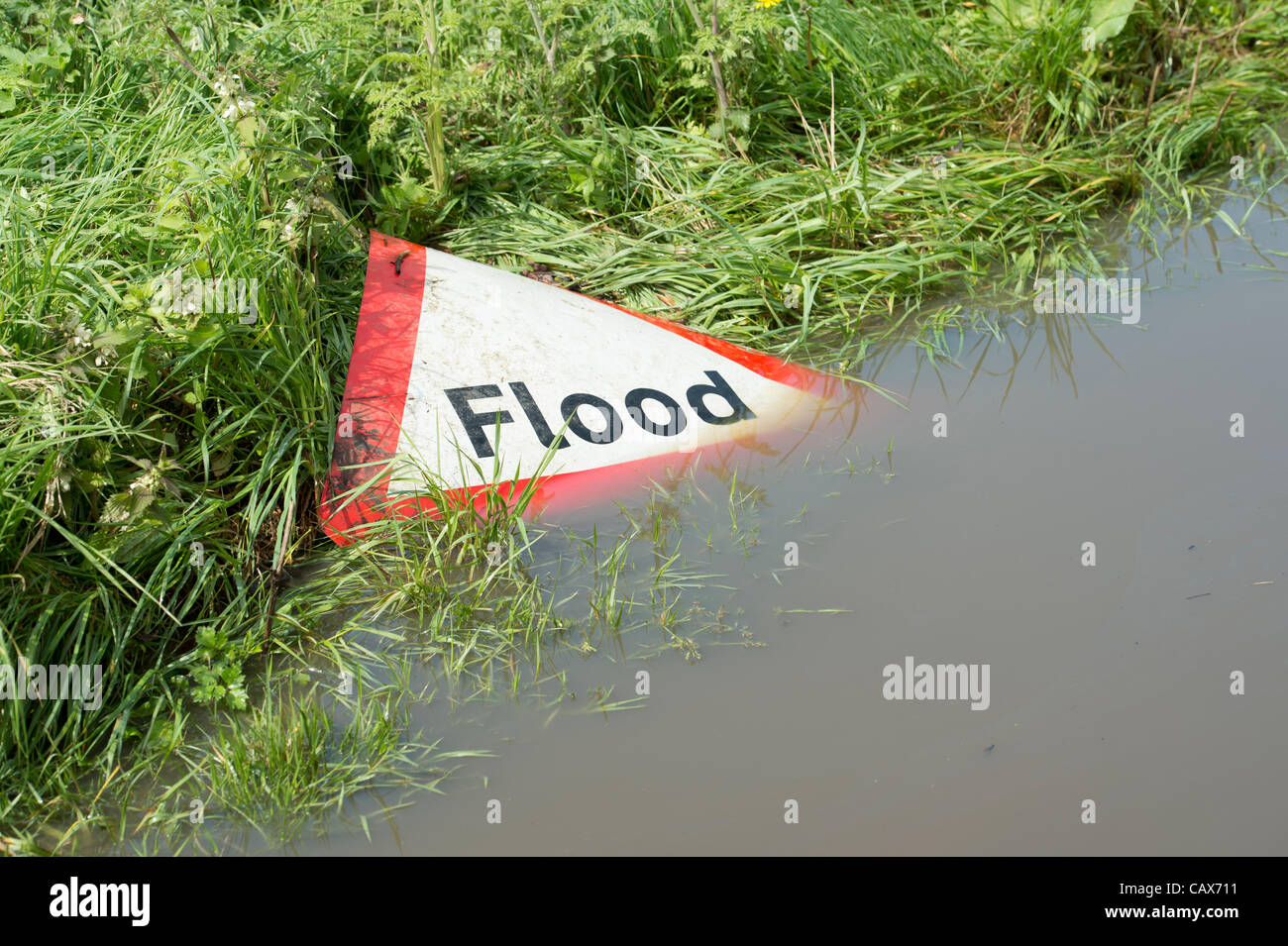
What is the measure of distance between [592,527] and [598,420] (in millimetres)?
461

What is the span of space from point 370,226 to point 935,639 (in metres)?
2.98

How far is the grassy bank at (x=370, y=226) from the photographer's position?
112 inches

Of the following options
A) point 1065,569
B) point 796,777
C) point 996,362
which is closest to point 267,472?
point 796,777

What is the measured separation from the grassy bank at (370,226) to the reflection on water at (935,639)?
19 cm

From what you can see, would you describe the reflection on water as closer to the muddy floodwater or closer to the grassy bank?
the muddy floodwater

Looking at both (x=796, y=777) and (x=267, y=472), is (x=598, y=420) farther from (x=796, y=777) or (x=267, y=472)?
(x=796, y=777)

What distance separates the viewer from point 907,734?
9.04ft

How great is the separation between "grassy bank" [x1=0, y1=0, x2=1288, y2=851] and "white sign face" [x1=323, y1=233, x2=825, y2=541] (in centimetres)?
16

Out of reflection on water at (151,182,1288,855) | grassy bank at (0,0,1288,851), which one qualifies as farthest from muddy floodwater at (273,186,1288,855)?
grassy bank at (0,0,1288,851)

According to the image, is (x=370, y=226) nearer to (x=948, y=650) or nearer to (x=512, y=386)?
(x=512, y=386)

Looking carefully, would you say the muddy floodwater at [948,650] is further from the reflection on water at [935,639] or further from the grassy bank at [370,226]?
the grassy bank at [370,226]

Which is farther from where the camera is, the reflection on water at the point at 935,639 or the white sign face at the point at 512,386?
the white sign face at the point at 512,386

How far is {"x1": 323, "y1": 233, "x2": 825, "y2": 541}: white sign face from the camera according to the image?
11.6ft

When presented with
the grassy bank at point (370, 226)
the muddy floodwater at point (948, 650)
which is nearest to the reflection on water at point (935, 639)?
the muddy floodwater at point (948, 650)
